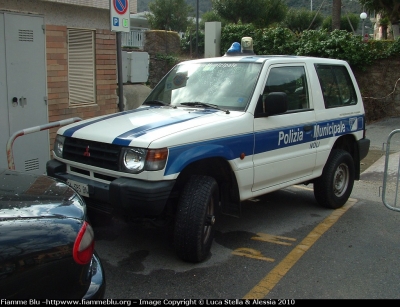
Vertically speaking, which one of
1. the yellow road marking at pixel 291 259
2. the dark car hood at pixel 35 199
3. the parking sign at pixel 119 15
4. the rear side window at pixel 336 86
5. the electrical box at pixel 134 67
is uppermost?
the parking sign at pixel 119 15

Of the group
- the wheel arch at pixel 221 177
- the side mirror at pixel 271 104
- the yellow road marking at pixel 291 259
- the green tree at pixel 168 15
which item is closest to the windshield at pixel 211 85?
the side mirror at pixel 271 104

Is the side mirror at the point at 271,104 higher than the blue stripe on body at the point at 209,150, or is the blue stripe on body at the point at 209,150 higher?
the side mirror at the point at 271,104

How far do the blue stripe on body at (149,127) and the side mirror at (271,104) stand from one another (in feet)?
1.62

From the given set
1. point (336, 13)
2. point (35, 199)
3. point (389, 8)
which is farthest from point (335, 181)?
point (389, 8)

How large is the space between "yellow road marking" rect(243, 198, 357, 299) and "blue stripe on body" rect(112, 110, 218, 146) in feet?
5.33

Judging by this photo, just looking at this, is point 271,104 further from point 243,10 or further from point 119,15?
point 243,10

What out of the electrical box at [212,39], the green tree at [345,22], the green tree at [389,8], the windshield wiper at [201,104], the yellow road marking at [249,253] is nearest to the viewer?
the yellow road marking at [249,253]

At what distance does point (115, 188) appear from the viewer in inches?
165

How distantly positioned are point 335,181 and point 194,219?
2.81 metres

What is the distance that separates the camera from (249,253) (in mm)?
4980

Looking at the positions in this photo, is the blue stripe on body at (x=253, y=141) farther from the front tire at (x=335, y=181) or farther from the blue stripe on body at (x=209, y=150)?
the front tire at (x=335, y=181)

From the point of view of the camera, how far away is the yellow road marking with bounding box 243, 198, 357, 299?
4.11 m

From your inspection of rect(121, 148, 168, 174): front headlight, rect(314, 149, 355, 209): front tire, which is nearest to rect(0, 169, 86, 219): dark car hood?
rect(121, 148, 168, 174): front headlight

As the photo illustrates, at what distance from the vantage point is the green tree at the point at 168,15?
3766 cm
